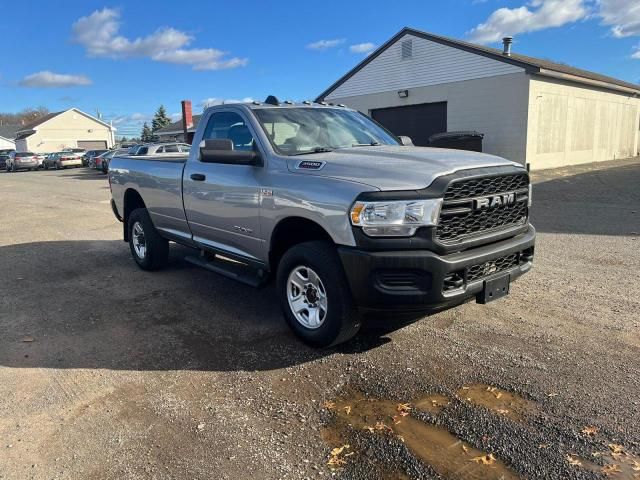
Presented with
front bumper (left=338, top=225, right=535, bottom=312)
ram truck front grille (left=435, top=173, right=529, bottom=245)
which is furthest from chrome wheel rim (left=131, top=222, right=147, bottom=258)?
ram truck front grille (left=435, top=173, right=529, bottom=245)

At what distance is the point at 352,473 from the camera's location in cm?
274

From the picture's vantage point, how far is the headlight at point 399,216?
11.6ft

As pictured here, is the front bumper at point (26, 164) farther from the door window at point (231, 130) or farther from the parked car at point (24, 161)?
the door window at point (231, 130)

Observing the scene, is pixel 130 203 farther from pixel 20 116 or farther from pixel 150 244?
pixel 20 116

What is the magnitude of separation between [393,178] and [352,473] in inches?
77.4

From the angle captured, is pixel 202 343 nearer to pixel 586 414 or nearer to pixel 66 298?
pixel 66 298

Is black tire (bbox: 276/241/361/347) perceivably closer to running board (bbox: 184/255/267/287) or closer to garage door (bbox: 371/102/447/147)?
running board (bbox: 184/255/267/287)

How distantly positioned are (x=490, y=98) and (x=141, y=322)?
1900 centimetres

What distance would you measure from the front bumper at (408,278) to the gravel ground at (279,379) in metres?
0.29

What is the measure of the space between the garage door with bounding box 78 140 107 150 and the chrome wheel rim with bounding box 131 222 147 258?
69.8 metres

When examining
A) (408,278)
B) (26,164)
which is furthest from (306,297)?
(26,164)

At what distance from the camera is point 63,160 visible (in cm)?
4081

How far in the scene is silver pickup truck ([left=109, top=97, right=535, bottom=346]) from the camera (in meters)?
3.55

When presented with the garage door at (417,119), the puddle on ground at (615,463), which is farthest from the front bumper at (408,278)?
the garage door at (417,119)
